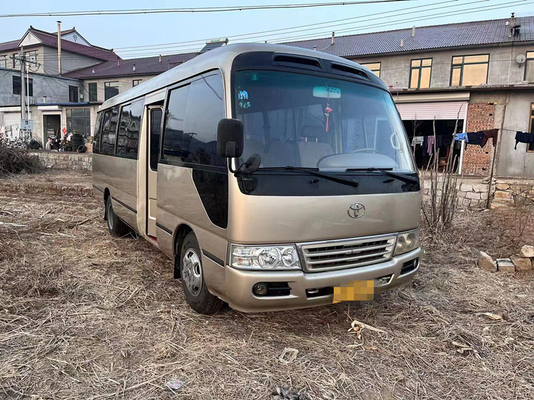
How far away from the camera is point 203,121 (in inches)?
134

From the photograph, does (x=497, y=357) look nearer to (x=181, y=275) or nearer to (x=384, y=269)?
(x=384, y=269)

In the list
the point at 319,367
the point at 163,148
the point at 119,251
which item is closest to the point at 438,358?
the point at 319,367

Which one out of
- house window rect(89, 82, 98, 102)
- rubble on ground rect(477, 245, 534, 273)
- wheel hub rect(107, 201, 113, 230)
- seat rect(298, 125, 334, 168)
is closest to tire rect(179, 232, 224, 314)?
seat rect(298, 125, 334, 168)

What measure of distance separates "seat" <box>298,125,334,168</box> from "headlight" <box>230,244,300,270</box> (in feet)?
2.25

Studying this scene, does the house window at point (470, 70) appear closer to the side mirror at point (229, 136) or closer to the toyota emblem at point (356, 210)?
the toyota emblem at point (356, 210)

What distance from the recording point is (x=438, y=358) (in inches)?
122

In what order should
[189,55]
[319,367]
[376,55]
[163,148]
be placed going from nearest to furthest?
[319,367]
[163,148]
[376,55]
[189,55]

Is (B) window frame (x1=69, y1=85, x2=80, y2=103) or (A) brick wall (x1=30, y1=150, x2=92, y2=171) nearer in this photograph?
(A) brick wall (x1=30, y1=150, x2=92, y2=171)

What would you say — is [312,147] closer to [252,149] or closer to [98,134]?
[252,149]

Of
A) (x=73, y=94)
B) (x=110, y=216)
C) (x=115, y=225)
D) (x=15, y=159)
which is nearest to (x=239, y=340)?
(x=115, y=225)

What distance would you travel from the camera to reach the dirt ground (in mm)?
2672

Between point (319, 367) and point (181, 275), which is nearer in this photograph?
point (319, 367)

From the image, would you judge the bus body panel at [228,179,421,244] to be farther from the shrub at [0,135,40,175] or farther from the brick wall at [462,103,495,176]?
the brick wall at [462,103,495,176]

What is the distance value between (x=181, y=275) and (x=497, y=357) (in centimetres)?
282
